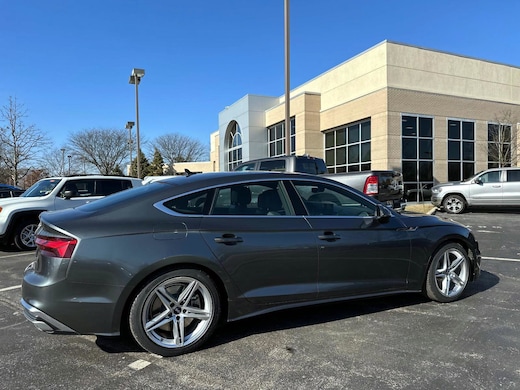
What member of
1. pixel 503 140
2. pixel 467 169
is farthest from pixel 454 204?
pixel 503 140

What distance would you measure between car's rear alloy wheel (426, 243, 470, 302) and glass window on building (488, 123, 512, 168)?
22.4 meters

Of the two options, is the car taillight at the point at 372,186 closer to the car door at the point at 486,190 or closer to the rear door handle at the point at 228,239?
the rear door handle at the point at 228,239

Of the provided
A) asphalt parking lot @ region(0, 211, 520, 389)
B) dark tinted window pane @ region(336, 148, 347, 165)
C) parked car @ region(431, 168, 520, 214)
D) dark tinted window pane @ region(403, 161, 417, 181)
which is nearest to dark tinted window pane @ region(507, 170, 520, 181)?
parked car @ region(431, 168, 520, 214)

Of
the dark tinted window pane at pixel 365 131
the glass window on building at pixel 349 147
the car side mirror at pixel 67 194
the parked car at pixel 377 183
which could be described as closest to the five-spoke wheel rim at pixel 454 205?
the glass window on building at pixel 349 147

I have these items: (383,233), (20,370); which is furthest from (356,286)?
(20,370)

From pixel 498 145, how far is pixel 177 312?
25.4 metres

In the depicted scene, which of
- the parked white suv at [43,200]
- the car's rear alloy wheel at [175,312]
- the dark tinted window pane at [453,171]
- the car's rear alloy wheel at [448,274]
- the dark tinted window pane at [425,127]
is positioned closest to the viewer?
the car's rear alloy wheel at [175,312]

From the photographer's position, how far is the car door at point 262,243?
346cm

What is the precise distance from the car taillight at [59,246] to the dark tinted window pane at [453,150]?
23.2 m

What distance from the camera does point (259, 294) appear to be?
141 inches

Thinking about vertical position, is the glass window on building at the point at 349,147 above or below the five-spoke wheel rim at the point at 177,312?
above

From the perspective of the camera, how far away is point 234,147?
35.5 m

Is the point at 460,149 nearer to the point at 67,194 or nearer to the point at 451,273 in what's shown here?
the point at 451,273

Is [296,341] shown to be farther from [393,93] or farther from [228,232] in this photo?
[393,93]
